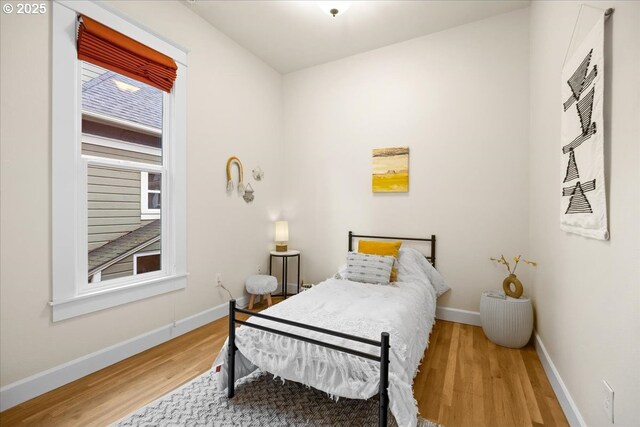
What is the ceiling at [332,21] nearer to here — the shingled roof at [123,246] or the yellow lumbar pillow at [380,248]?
the shingled roof at [123,246]

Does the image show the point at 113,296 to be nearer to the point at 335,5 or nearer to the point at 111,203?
the point at 111,203

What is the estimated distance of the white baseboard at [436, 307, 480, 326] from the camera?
122 inches

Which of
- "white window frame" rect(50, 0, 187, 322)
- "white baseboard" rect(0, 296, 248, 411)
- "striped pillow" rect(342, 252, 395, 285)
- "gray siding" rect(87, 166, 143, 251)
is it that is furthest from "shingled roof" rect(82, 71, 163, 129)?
"striped pillow" rect(342, 252, 395, 285)

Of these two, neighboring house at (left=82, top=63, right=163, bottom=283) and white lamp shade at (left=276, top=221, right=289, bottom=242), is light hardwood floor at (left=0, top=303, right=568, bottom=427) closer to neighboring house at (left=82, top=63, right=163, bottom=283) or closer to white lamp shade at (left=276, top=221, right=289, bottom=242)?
neighboring house at (left=82, top=63, right=163, bottom=283)

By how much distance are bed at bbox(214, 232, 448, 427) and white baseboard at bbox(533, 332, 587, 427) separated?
83 cm

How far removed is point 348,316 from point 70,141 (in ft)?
7.55

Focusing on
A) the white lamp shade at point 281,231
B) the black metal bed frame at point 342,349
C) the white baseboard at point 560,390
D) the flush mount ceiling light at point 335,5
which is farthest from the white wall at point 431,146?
the black metal bed frame at point 342,349

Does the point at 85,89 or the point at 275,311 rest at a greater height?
the point at 85,89

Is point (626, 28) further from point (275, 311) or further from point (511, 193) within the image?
point (275, 311)

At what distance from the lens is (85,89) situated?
2.20 m

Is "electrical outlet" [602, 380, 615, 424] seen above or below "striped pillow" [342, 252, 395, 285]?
below

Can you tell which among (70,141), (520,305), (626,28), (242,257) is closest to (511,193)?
(520,305)

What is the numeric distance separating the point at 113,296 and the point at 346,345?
1901 mm

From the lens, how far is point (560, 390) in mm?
1854
